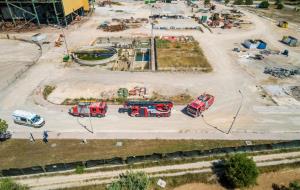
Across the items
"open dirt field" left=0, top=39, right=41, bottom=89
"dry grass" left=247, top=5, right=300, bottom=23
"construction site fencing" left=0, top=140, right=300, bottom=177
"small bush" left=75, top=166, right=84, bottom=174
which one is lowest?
"dry grass" left=247, top=5, right=300, bottom=23

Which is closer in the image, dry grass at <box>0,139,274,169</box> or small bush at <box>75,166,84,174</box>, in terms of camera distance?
small bush at <box>75,166,84,174</box>

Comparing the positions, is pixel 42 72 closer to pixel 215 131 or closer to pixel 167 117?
pixel 167 117

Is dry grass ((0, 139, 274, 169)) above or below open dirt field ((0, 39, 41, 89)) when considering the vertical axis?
above

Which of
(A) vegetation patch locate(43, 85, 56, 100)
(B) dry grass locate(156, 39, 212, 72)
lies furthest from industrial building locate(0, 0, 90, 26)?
(A) vegetation patch locate(43, 85, 56, 100)

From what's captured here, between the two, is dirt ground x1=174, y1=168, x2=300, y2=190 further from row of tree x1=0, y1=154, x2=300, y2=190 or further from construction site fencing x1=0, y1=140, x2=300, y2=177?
construction site fencing x1=0, y1=140, x2=300, y2=177

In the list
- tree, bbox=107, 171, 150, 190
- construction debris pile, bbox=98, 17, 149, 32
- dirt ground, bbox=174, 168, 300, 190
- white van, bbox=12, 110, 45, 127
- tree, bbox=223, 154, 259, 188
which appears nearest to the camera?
tree, bbox=107, 171, 150, 190
